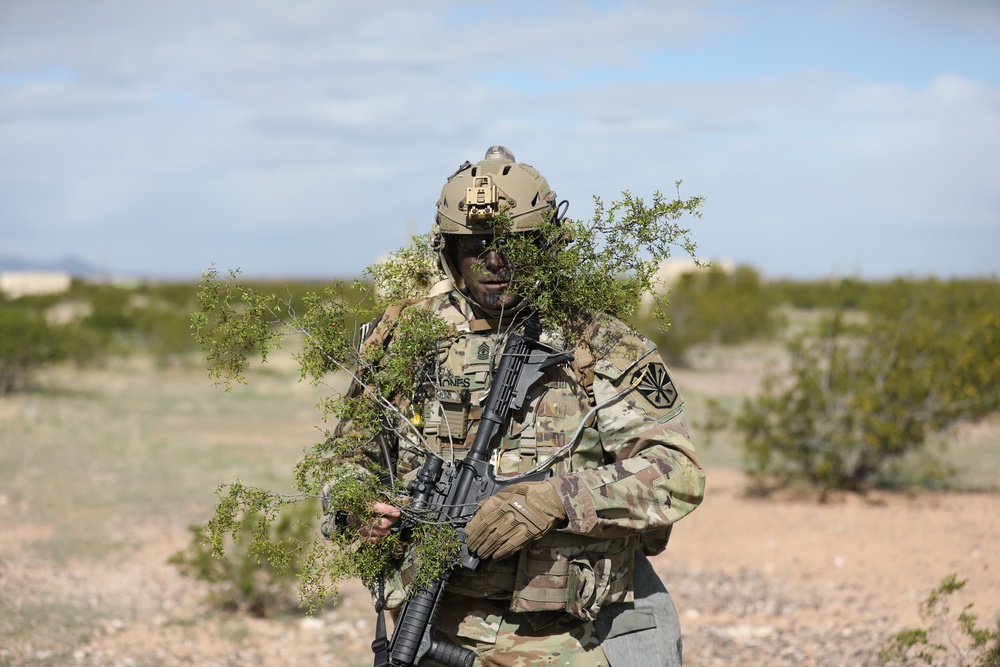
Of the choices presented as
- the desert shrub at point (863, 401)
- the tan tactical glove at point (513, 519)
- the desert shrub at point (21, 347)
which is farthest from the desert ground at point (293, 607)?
the tan tactical glove at point (513, 519)

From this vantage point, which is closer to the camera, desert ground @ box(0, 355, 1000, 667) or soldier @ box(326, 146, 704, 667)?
soldier @ box(326, 146, 704, 667)

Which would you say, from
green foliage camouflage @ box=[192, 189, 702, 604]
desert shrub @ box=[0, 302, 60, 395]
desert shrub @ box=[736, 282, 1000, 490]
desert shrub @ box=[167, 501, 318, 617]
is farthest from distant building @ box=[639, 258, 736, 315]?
desert shrub @ box=[0, 302, 60, 395]

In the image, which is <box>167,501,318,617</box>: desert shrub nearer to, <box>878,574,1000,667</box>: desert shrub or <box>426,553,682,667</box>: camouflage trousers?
<box>878,574,1000,667</box>: desert shrub

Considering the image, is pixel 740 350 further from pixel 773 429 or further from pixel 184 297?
pixel 184 297

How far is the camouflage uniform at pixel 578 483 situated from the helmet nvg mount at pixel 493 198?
0.33 meters

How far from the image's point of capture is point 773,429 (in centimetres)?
988

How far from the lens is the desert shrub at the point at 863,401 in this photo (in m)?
9.32

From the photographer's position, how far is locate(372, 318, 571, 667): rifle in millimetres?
2512

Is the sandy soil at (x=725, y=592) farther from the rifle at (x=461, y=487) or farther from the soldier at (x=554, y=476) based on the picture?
the rifle at (x=461, y=487)

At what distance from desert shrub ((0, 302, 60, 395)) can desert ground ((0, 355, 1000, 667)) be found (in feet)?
8.39

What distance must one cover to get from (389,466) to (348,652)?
3549 millimetres

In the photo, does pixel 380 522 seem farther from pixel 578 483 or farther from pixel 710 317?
pixel 710 317

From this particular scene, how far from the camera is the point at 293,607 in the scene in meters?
6.72

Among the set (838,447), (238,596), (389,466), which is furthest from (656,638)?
(838,447)
